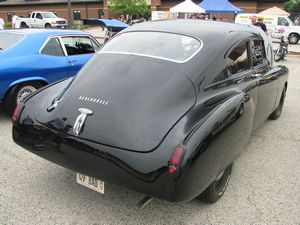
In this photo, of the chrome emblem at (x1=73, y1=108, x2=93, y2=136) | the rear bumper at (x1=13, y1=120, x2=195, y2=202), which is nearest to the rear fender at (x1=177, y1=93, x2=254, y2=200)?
the rear bumper at (x1=13, y1=120, x2=195, y2=202)

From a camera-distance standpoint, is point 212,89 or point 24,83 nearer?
point 212,89

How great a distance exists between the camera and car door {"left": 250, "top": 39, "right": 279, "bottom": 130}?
396 cm

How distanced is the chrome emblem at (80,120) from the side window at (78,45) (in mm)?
3707

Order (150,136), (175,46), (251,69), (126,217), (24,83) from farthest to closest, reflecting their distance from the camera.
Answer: (24,83)
(251,69)
(175,46)
(126,217)
(150,136)

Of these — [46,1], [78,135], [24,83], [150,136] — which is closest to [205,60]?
[150,136]

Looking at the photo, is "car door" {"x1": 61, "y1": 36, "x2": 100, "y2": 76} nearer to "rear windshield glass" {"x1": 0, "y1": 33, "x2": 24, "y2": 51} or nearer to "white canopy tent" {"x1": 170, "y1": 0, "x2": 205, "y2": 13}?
"rear windshield glass" {"x1": 0, "y1": 33, "x2": 24, "y2": 51}

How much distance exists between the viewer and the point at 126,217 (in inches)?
115

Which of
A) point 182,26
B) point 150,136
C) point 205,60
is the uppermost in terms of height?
point 182,26

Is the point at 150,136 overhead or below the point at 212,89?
below

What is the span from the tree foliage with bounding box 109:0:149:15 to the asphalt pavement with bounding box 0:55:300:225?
147ft

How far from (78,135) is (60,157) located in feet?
0.95

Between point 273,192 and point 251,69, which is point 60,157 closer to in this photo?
point 273,192

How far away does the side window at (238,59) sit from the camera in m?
3.36

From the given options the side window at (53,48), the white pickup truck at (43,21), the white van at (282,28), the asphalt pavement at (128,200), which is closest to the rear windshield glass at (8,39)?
the side window at (53,48)
